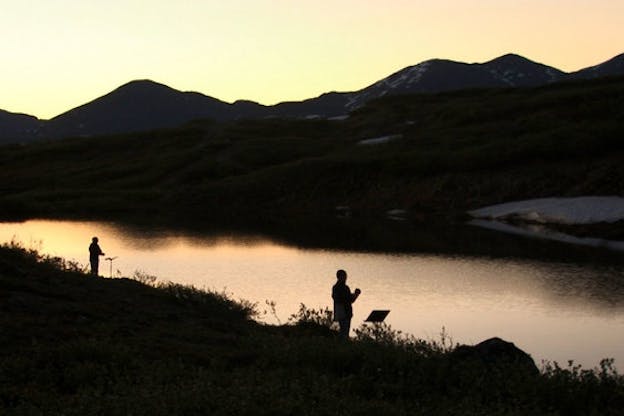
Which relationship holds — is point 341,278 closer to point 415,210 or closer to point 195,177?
point 415,210

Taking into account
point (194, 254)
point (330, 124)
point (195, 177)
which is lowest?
point (194, 254)

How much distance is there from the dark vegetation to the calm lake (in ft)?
31.3

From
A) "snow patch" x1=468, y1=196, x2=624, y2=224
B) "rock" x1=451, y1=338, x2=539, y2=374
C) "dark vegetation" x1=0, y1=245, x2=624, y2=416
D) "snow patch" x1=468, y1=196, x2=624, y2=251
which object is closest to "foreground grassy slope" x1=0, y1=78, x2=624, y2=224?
"snow patch" x1=468, y1=196, x2=624, y2=224

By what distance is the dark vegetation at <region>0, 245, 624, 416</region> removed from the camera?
10.5 meters

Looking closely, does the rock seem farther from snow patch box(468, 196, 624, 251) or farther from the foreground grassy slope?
the foreground grassy slope

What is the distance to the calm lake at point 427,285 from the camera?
1065 inches

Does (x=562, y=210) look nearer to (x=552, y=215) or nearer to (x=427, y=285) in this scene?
(x=552, y=215)

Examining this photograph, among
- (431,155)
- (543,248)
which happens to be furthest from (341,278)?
(431,155)

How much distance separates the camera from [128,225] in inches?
3103

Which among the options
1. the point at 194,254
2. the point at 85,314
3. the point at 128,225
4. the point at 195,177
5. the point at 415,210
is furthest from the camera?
the point at 195,177

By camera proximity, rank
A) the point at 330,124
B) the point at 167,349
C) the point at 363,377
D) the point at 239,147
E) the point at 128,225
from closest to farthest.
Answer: the point at 363,377
the point at 167,349
the point at 128,225
the point at 239,147
the point at 330,124

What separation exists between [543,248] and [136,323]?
41.4 m

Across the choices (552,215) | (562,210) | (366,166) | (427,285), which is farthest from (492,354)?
(366,166)

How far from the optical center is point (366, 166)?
4173 inches
